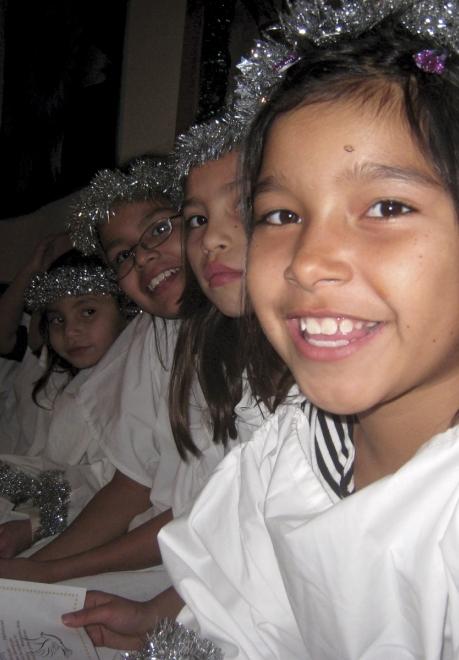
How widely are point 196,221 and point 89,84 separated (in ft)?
6.68

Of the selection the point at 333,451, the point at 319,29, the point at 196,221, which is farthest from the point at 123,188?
the point at 333,451

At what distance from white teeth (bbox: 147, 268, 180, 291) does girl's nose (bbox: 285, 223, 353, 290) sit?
3.13ft

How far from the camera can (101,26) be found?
2.91 metres

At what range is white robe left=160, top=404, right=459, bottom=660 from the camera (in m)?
0.68

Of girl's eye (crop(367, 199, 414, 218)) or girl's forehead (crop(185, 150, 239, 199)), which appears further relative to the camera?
girl's forehead (crop(185, 150, 239, 199))

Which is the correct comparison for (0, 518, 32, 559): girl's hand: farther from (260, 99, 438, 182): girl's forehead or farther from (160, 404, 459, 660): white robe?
(260, 99, 438, 182): girl's forehead

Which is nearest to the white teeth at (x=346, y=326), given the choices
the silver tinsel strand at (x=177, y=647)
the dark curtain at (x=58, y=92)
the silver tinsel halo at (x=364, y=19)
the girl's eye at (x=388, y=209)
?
the girl's eye at (x=388, y=209)

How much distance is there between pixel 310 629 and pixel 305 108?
699 millimetres

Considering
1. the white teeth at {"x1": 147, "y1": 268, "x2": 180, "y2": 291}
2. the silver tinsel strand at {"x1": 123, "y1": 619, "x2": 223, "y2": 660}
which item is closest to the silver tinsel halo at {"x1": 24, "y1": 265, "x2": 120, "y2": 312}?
the white teeth at {"x1": 147, "y1": 268, "x2": 180, "y2": 291}

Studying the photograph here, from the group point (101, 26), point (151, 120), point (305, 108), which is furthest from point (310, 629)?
point (101, 26)

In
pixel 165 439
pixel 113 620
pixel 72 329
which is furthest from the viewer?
pixel 72 329

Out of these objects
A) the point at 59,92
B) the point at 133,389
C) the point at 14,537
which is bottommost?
the point at 14,537

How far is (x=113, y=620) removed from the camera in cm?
106

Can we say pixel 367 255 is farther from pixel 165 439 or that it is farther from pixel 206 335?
pixel 165 439
